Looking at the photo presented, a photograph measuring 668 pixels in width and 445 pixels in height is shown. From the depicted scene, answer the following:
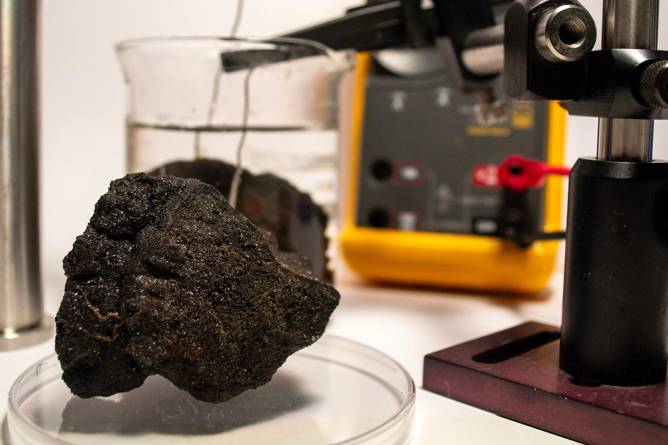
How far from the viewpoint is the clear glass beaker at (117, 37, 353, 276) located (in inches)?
24.8

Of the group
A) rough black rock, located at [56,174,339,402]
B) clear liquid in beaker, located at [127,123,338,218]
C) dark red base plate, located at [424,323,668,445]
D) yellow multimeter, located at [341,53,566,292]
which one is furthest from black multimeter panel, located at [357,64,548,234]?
rough black rock, located at [56,174,339,402]

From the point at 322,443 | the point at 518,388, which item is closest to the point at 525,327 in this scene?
the point at 518,388

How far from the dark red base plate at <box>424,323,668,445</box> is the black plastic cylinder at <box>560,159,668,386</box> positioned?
0.02 m

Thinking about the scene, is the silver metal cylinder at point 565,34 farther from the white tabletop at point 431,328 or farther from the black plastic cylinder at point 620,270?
the white tabletop at point 431,328

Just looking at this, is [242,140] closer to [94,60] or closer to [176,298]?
[176,298]

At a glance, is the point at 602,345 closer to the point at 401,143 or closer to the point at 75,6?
the point at 401,143

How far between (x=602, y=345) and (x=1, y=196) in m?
0.44

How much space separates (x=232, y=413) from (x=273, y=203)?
0.74 feet

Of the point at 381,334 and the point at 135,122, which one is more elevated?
the point at 135,122

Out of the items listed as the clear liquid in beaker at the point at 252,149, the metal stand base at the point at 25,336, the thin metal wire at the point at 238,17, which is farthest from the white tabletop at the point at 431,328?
the thin metal wire at the point at 238,17

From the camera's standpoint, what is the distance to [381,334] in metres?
0.66

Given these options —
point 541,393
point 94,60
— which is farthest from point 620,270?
point 94,60

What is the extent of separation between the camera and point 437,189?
32.4 inches

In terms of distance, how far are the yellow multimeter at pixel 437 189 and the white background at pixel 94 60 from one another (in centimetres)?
7
